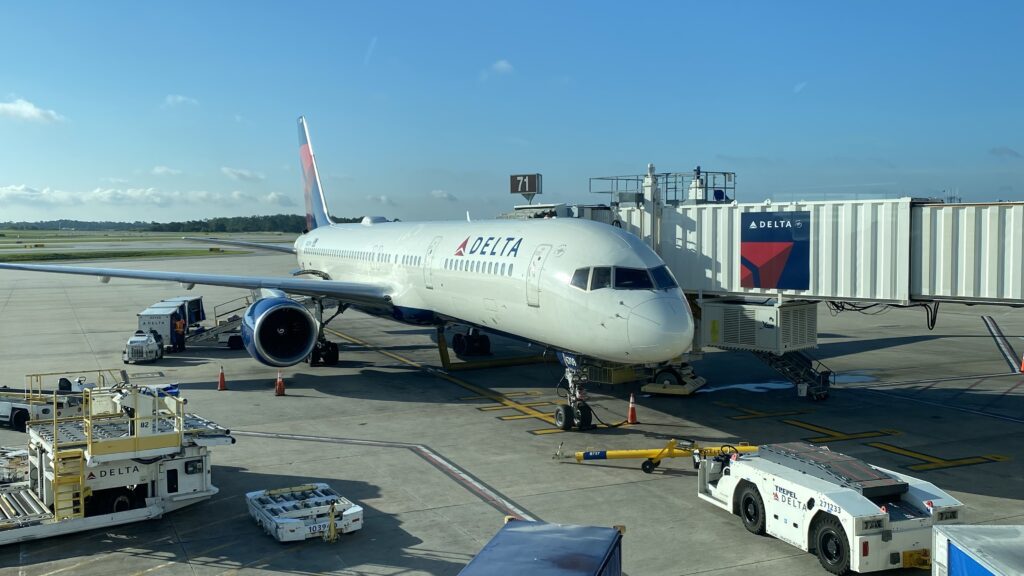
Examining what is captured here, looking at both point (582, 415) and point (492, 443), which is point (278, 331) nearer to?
point (492, 443)

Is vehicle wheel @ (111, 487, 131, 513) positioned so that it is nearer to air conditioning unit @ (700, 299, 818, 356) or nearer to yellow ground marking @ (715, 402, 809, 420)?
yellow ground marking @ (715, 402, 809, 420)

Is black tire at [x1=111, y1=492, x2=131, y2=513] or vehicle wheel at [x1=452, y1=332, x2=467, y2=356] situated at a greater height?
vehicle wheel at [x1=452, y1=332, x2=467, y2=356]

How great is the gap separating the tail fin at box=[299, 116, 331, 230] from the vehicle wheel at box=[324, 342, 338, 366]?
625 inches

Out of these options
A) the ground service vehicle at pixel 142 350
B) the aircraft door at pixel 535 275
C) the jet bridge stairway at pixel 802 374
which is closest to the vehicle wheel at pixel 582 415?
the aircraft door at pixel 535 275

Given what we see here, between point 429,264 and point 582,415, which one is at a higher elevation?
point 429,264

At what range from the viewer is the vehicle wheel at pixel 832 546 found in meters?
10.4

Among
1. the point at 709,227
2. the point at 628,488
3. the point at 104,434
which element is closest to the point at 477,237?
the point at 709,227

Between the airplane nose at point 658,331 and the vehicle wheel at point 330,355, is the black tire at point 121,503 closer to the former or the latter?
the airplane nose at point 658,331

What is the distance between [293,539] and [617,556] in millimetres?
5520

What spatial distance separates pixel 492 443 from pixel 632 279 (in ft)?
14.8

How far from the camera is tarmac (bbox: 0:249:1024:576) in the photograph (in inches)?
446

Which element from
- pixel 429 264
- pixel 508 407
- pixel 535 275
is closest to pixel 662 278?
Answer: pixel 535 275

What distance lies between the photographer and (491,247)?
20.8m

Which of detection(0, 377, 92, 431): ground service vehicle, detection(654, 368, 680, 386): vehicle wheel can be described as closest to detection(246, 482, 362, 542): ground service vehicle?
detection(0, 377, 92, 431): ground service vehicle
